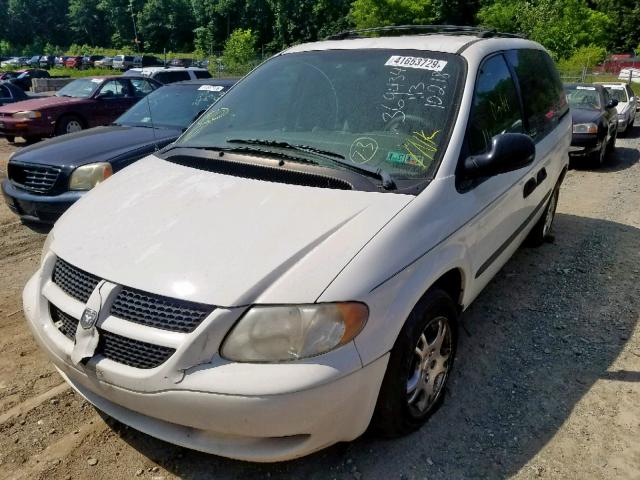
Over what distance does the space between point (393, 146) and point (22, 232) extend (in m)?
4.76

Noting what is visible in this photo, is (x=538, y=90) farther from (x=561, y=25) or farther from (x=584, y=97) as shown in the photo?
(x=561, y=25)

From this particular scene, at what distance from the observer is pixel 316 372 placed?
197 centimetres

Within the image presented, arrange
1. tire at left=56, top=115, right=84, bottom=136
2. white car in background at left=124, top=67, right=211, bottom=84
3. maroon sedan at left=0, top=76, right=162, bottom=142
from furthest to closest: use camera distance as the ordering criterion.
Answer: white car in background at left=124, top=67, right=211, bottom=84
tire at left=56, top=115, right=84, bottom=136
maroon sedan at left=0, top=76, right=162, bottom=142

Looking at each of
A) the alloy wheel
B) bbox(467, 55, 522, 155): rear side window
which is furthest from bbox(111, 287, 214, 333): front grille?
bbox(467, 55, 522, 155): rear side window

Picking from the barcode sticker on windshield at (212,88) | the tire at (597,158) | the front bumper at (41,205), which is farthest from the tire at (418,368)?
the tire at (597,158)

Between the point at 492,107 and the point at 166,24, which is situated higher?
the point at 492,107

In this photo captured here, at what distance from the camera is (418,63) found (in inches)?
121

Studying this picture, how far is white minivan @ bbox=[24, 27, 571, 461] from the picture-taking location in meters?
2.00

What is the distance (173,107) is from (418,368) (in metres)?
5.22

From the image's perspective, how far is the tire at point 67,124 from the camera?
457 inches

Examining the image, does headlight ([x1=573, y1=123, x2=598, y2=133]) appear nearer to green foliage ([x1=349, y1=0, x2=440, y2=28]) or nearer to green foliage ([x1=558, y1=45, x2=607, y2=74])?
green foliage ([x1=558, y1=45, x2=607, y2=74])

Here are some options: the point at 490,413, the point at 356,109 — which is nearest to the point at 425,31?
the point at 356,109

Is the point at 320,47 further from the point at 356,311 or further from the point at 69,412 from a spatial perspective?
the point at 69,412

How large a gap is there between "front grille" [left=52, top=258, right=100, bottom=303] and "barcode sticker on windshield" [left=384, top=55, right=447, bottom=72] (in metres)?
2.01
